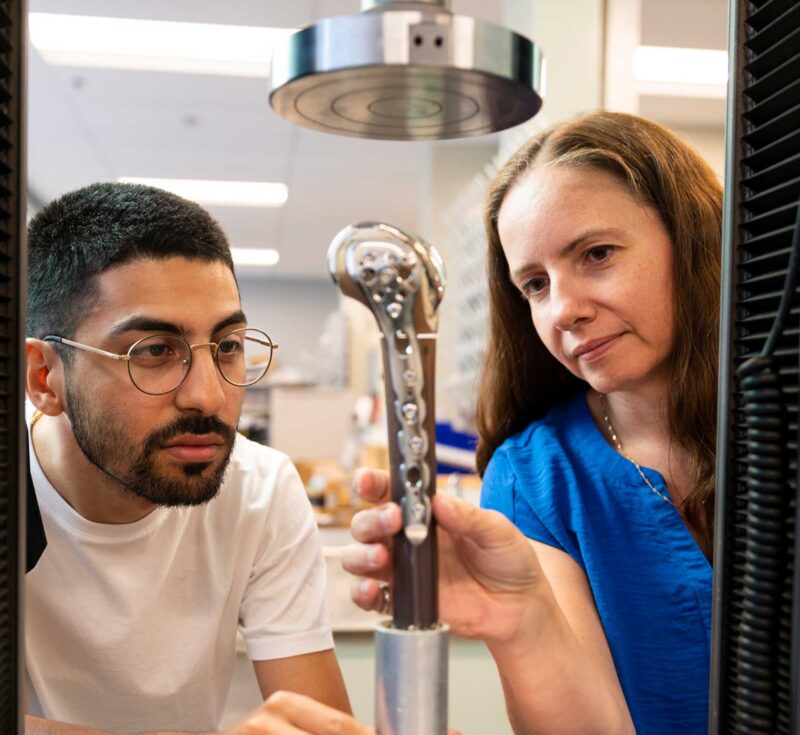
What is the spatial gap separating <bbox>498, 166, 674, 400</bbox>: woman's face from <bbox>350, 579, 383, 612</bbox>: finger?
351 millimetres

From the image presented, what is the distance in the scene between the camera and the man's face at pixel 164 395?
924 millimetres

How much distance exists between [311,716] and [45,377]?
599 mm

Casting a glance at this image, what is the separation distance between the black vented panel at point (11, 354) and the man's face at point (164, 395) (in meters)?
0.44

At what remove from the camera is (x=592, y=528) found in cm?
91

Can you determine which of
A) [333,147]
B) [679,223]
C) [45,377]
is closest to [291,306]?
[333,147]

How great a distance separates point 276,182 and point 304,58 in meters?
5.80

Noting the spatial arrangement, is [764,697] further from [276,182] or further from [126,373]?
[276,182]

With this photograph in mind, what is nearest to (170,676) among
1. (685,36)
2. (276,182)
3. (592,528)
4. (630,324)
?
(592,528)

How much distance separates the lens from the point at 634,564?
2.92 feet

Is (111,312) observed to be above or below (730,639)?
above

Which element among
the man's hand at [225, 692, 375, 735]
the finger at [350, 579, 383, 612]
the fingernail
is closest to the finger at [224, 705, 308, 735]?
the man's hand at [225, 692, 375, 735]

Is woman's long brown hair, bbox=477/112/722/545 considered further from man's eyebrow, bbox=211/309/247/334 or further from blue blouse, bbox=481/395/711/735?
man's eyebrow, bbox=211/309/247/334

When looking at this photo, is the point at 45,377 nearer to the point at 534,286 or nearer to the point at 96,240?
the point at 96,240

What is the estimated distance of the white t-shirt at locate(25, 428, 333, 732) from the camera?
3.31 ft
